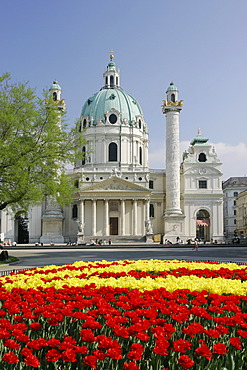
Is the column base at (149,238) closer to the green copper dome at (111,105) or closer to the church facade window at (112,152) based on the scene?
the church facade window at (112,152)

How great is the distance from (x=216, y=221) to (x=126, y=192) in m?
19.3

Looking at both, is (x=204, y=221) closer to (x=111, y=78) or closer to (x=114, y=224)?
(x=114, y=224)

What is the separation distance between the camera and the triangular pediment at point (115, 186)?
243 ft

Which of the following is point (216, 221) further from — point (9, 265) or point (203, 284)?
point (203, 284)

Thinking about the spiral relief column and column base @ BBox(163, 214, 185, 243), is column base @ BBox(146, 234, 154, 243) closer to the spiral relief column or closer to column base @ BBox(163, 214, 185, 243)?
column base @ BBox(163, 214, 185, 243)

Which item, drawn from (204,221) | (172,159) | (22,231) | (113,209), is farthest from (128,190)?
(22,231)

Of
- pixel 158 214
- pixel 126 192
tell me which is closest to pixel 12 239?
pixel 126 192

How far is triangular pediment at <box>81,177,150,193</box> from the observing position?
243 feet

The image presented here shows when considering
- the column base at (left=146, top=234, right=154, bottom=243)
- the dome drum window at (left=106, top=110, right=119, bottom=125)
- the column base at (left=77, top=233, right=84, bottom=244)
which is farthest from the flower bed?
the dome drum window at (left=106, top=110, right=119, bottom=125)

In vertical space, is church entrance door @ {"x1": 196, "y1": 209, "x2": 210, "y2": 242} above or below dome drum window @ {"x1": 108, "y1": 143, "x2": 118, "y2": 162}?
below

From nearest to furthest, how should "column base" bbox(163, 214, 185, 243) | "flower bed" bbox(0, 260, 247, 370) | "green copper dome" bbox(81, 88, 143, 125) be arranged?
1. "flower bed" bbox(0, 260, 247, 370)
2. "column base" bbox(163, 214, 185, 243)
3. "green copper dome" bbox(81, 88, 143, 125)

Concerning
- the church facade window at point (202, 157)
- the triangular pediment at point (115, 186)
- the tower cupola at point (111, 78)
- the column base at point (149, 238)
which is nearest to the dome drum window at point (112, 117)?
the tower cupola at point (111, 78)

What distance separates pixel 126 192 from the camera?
74.1m

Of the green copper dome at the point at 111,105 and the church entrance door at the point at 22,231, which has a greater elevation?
the green copper dome at the point at 111,105
